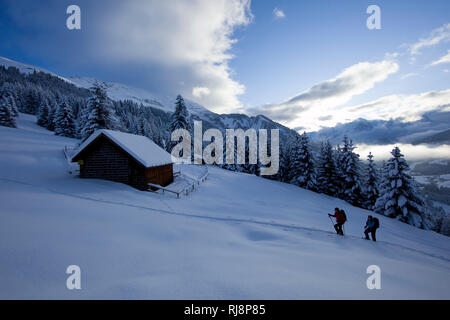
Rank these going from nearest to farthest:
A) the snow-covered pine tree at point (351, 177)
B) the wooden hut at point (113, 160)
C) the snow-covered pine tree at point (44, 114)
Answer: the wooden hut at point (113, 160)
the snow-covered pine tree at point (351, 177)
the snow-covered pine tree at point (44, 114)

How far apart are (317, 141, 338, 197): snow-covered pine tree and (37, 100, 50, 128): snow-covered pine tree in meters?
78.6

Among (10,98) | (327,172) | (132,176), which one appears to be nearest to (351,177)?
(327,172)

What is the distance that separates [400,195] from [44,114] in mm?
89205

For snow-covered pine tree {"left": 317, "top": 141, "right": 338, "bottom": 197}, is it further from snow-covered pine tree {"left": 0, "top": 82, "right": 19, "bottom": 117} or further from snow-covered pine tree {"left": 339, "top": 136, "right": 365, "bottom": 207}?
snow-covered pine tree {"left": 0, "top": 82, "right": 19, "bottom": 117}

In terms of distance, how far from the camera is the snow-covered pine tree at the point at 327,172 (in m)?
31.9

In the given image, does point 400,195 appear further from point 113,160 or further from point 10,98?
point 10,98

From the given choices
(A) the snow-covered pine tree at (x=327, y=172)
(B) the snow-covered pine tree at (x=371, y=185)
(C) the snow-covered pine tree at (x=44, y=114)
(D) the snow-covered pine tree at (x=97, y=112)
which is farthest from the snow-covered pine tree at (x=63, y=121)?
(B) the snow-covered pine tree at (x=371, y=185)

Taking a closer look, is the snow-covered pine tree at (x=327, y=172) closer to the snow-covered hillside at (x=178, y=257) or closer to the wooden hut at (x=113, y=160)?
the snow-covered hillside at (x=178, y=257)

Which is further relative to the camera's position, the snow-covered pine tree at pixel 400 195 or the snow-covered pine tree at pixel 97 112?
the snow-covered pine tree at pixel 97 112

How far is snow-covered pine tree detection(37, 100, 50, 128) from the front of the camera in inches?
2335

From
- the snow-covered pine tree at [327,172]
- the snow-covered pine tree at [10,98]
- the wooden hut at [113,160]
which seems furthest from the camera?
the snow-covered pine tree at [10,98]

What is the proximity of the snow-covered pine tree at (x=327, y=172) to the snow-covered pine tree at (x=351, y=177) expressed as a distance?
59.5 inches

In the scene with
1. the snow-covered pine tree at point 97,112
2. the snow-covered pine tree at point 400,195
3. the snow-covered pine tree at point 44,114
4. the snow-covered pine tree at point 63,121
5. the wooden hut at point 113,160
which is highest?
the snow-covered pine tree at point 44,114

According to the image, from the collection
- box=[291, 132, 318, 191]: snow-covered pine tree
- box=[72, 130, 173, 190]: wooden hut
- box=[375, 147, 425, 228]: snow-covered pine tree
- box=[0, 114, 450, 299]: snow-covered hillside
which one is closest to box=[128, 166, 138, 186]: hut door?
box=[72, 130, 173, 190]: wooden hut
